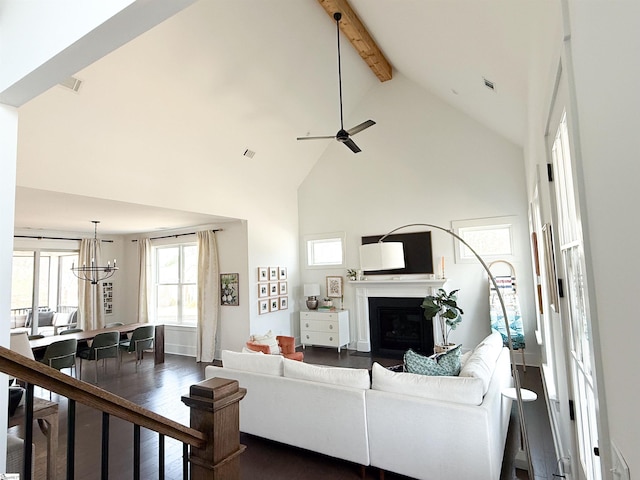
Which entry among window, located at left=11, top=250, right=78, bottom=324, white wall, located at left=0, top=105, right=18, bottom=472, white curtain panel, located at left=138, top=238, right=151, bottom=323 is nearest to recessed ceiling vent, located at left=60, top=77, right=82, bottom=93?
white wall, located at left=0, top=105, right=18, bottom=472

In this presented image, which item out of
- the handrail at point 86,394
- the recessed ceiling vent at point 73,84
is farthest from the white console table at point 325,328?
the handrail at point 86,394

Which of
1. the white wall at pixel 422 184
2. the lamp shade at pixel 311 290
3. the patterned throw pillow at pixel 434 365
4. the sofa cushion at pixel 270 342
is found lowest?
the sofa cushion at pixel 270 342

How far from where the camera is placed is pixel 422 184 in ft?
21.4

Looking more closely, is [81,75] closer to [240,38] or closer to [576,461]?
[240,38]

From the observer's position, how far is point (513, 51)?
8.18 feet

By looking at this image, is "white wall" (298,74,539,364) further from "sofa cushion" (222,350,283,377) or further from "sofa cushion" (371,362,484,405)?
"sofa cushion" (222,350,283,377)

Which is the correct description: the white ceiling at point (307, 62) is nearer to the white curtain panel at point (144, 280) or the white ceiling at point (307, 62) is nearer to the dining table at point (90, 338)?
the white curtain panel at point (144, 280)

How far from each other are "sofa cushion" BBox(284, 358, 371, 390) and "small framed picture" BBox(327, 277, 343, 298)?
4.05m

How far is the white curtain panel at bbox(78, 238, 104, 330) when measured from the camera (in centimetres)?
761

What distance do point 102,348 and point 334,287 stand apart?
166 inches

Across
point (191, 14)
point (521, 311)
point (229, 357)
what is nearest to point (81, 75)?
point (191, 14)

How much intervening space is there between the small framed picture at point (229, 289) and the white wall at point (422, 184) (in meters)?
1.69

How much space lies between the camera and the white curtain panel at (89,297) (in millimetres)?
7613

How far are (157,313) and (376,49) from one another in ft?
23.1
